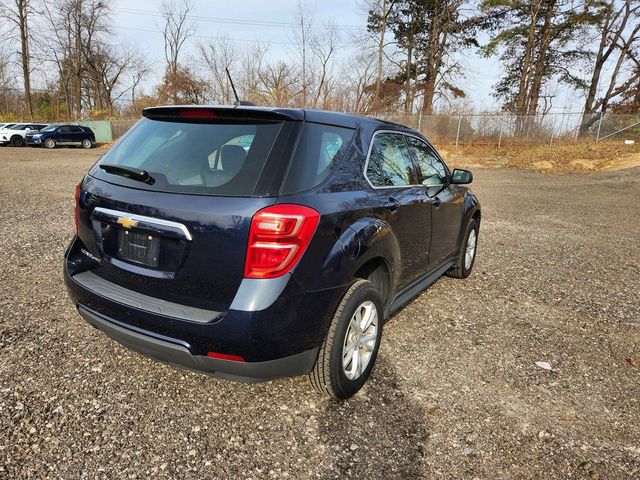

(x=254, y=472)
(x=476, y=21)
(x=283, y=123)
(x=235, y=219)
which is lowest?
(x=254, y=472)

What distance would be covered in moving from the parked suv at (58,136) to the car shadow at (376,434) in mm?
30687

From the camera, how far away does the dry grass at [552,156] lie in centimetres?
1993

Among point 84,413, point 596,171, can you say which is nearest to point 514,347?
point 84,413

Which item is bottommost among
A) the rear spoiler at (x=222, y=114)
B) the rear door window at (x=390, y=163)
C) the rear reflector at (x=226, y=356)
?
the rear reflector at (x=226, y=356)

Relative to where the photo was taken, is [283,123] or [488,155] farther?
[488,155]

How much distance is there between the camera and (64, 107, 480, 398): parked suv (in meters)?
2.04

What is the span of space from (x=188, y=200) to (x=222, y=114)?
1.97 ft

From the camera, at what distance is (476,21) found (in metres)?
32.2

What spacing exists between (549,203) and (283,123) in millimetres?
11013

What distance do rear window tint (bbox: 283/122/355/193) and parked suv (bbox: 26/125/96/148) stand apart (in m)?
30.4

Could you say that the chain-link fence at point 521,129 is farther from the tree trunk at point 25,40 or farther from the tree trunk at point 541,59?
the tree trunk at point 25,40

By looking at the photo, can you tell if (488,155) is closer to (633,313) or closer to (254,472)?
(633,313)

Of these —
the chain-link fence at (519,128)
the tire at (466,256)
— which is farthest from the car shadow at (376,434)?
the chain-link fence at (519,128)

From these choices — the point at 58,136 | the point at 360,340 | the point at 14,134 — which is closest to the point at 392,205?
the point at 360,340
